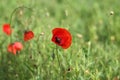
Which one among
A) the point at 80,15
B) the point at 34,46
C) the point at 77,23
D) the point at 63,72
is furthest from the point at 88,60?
the point at 80,15

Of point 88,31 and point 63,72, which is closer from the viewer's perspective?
point 63,72

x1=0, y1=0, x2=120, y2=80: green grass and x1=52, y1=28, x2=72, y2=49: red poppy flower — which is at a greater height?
x1=52, y1=28, x2=72, y2=49: red poppy flower

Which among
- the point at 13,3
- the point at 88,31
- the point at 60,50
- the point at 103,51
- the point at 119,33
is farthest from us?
the point at 13,3

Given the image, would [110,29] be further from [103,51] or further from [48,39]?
[48,39]

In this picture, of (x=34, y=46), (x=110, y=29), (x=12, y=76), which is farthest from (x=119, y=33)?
(x=12, y=76)

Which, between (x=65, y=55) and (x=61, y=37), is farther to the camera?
(x=65, y=55)

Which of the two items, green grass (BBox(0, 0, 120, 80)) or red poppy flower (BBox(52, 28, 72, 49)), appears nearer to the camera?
red poppy flower (BBox(52, 28, 72, 49))

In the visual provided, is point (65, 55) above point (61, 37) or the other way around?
the other way around

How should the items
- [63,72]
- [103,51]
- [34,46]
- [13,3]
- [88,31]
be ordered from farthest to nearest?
[13,3] → [88,31] → [103,51] → [34,46] → [63,72]

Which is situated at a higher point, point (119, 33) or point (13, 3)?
point (13, 3)

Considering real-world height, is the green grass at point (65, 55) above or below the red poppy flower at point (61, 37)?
below

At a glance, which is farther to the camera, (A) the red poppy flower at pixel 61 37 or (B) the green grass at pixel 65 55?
(B) the green grass at pixel 65 55
